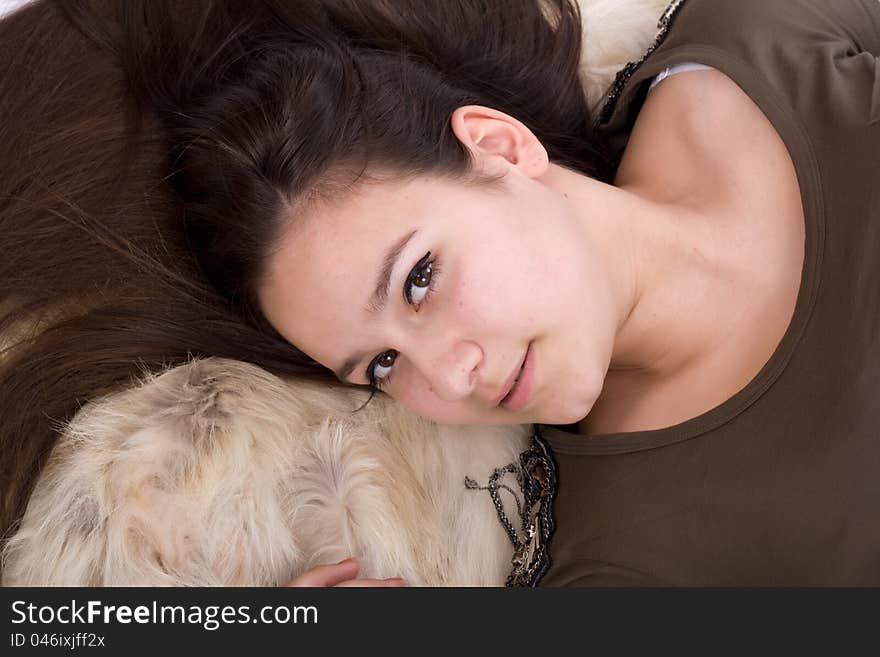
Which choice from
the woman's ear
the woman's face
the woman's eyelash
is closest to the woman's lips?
the woman's face

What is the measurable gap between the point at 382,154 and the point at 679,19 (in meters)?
0.70

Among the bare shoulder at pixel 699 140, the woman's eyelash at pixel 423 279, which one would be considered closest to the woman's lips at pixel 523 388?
the woman's eyelash at pixel 423 279

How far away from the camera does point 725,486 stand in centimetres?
137

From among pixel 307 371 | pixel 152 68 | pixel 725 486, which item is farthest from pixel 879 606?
pixel 152 68

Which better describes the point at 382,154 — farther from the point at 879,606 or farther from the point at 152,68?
the point at 879,606

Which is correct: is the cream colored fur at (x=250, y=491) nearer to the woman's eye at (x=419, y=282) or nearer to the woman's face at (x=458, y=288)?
the woman's face at (x=458, y=288)

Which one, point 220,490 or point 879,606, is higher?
point 220,490

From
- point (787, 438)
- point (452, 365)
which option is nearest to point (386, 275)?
point (452, 365)

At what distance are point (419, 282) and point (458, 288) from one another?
0.06 m

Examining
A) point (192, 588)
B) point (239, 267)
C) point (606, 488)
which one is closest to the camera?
point (192, 588)

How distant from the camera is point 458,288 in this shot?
1.21m

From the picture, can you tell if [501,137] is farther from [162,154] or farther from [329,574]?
[329,574]

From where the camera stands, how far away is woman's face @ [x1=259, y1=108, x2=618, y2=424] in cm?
122

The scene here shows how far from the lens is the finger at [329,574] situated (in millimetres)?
1232
